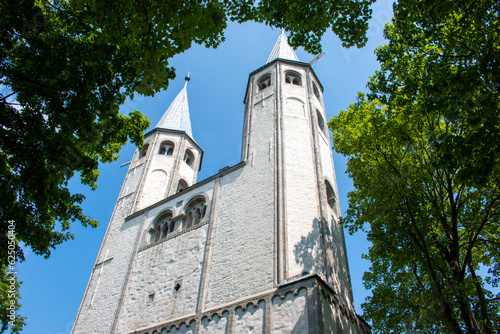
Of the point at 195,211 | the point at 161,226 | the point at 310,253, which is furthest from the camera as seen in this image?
the point at 161,226

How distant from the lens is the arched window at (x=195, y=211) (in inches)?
717

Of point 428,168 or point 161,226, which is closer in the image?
point 428,168

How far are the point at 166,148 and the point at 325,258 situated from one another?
19.2 meters

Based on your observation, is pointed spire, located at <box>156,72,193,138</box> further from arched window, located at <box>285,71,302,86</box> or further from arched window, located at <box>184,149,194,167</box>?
arched window, located at <box>285,71,302,86</box>

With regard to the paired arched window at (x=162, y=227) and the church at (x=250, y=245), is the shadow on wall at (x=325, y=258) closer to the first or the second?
the church at (x=250, y=245)

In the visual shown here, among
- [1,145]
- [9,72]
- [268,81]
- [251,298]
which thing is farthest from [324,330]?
[268,81]

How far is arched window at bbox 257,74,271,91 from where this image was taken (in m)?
24.0

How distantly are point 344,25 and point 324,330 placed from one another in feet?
26.3

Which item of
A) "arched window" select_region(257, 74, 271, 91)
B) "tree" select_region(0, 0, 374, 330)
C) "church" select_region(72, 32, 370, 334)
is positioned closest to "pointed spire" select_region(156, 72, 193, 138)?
"church" select_region(72, 32, 370, 334)

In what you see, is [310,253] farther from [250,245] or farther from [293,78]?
[293,78]

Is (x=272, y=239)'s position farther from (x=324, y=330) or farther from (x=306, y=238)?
(x=324, y=330)

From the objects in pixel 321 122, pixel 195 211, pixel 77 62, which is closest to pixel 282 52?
pixel 321 122

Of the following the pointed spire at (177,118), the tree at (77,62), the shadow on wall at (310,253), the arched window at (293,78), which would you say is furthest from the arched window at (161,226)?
the pointed spire at (177,118)

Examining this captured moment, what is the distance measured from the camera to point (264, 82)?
24266 mm
